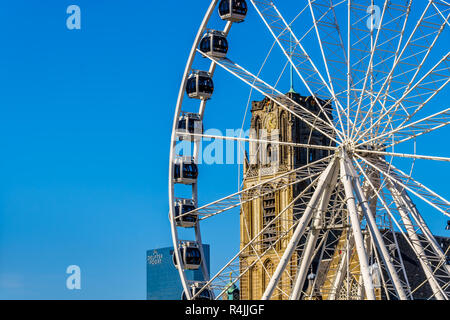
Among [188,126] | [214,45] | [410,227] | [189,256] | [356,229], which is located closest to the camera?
[356,229]

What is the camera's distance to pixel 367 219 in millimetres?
52031

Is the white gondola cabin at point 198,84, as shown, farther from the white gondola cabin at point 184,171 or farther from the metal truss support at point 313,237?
the metal truss support at point 313,237

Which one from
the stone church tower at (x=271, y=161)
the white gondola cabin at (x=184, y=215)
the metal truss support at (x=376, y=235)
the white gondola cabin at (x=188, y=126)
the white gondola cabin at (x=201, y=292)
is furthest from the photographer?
the stone church tower at (x=271, y=161)

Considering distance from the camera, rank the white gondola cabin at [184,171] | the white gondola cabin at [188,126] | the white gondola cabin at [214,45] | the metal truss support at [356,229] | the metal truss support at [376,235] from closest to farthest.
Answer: the metal truss support at [356,229], the metal truss support at [376,235], the white gondola cabin at [214,45], the white gondola cabin at [184,171], the white gondola cabin at [188,126]

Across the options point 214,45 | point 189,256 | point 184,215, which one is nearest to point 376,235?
point 184,215

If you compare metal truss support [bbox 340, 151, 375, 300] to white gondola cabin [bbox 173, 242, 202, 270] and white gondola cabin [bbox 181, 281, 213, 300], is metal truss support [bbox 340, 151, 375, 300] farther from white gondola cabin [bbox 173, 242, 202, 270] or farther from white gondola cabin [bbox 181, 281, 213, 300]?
white gondola cabin [bbox 173, 242, 202, 270]

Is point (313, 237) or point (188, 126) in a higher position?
point (188, 126)

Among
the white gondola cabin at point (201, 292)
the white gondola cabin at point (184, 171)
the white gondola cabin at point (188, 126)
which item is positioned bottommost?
the white gondola cabin at point (201, 292)

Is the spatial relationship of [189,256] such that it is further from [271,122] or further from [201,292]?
[271,122]

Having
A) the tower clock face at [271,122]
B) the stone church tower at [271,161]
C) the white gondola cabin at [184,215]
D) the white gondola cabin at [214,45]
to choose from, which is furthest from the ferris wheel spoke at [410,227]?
the tower clock face at [271,122]

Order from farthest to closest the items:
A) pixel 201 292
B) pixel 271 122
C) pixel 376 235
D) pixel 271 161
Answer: pixel 271 122 < pixel 271 161 < pixel 201 292 < pixel 376 235

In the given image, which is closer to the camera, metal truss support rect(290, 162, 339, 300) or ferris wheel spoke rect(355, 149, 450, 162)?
ferris wheel spoke rect(355, 149, 450, 162)

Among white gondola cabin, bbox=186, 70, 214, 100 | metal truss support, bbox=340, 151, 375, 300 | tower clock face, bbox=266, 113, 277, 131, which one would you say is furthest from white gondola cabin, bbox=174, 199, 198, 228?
tower clock face, bbox=266, 113, 277, 131
